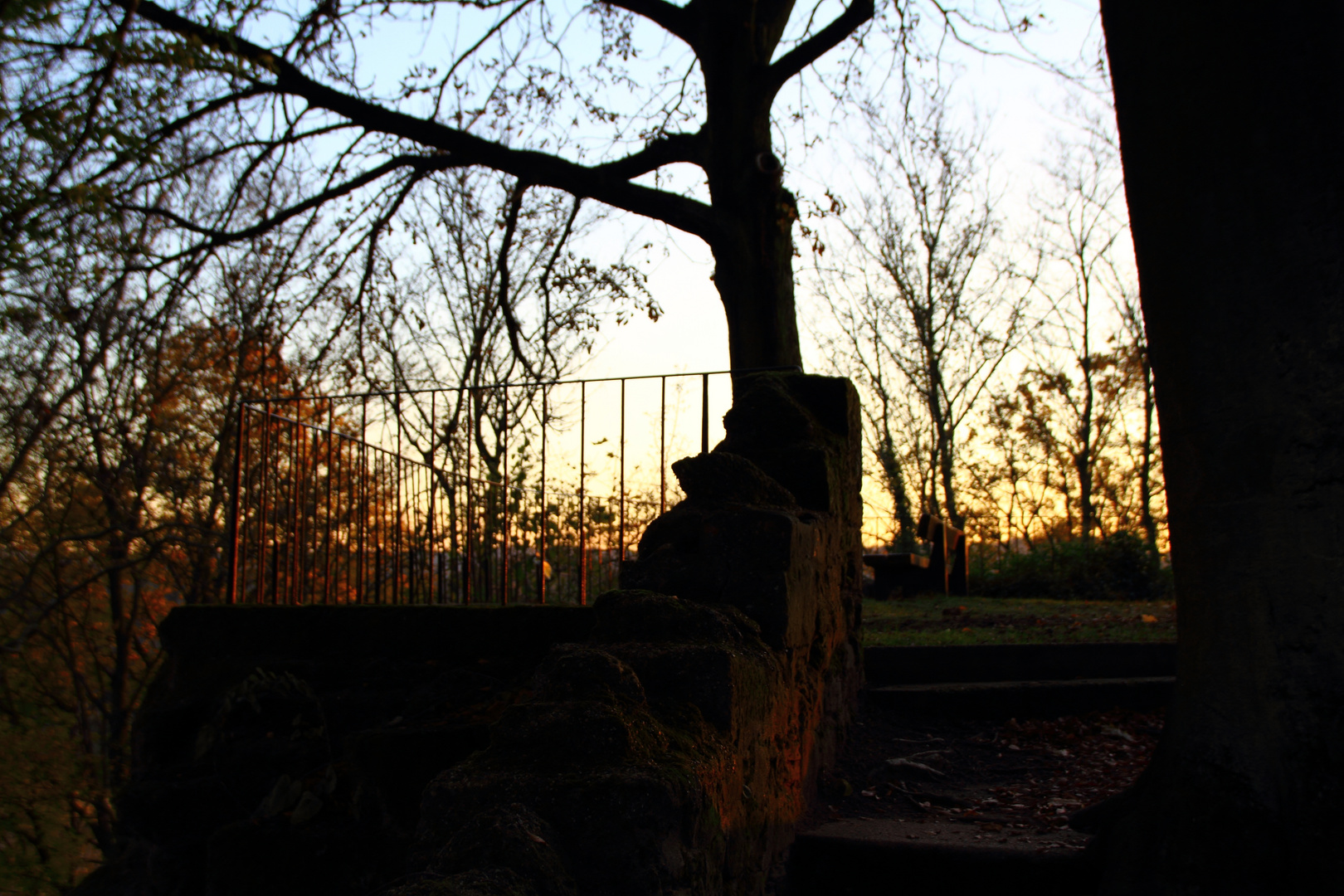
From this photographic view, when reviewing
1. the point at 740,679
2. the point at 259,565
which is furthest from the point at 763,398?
the point at 259,565

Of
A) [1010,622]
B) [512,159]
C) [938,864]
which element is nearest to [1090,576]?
[1010,622]

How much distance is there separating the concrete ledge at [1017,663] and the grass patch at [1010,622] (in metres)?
0.18

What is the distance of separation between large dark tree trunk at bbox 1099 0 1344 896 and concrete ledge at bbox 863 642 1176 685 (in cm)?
213

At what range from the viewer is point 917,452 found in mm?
16578

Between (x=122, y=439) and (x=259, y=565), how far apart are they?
7701mm

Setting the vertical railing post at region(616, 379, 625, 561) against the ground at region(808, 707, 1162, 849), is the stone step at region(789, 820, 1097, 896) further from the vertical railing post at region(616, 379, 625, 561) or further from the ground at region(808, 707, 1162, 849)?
the vertical railing post at region(616, 379, 625, 561)

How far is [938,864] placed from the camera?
9.10ft

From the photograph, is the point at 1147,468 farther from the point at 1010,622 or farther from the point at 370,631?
the point at 370,631

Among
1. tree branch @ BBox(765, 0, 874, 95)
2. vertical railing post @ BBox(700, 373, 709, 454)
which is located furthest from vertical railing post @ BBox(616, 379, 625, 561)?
tree branch @ BBox(765, 0, 874, 95)

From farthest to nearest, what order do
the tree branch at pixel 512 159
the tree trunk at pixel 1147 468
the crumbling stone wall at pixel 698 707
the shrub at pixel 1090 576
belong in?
the tree trunk at pixel 1147 468 → the shrub at pixel 1090 576 → the tree branch at pixel 512 159 → the crumbling stone wall at pixel 698 707

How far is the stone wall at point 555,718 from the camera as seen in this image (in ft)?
5.76

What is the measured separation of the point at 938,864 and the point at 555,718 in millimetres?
1526

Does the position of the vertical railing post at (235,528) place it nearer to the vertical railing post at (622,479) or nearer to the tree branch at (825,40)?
the vertical railing post at (622,479)

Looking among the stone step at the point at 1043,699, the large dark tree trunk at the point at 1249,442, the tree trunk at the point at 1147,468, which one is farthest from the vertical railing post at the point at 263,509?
the tree trunk at the point at 1147,468
